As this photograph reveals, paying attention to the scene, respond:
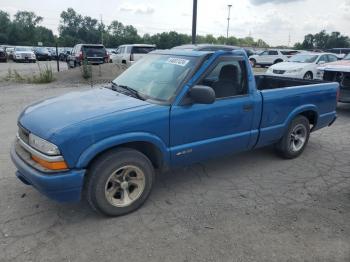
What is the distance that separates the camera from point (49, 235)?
3230 millimetres

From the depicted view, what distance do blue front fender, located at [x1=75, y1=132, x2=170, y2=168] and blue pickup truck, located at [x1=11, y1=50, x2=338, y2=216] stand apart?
1 cm

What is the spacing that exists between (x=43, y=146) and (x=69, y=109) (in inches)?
22.4

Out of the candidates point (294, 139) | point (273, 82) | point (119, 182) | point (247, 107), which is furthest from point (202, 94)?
point (273, 82)

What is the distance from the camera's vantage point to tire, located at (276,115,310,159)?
5188mm

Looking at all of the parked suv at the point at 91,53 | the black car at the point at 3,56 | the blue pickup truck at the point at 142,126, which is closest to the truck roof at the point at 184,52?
the blue pickup truck at the point at 142,126

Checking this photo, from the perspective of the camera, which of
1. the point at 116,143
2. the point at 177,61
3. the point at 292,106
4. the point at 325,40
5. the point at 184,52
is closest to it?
the point at 116,143

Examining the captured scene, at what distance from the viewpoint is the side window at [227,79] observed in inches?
161

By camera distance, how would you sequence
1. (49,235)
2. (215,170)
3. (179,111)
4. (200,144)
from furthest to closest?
(215,170) → (200,144) → (179,111) → (49,235)

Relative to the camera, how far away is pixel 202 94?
3547 mm

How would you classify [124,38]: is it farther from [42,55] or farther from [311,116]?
[311,116]

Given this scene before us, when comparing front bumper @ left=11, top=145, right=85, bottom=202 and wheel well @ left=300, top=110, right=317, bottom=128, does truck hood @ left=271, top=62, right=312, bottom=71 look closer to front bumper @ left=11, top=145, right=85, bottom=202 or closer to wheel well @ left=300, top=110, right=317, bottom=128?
wheel well @ left=300, top=110, right=317, bottom=128

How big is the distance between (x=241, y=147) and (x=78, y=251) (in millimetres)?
2535

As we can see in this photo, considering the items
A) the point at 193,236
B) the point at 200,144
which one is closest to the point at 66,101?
the point at 200,144

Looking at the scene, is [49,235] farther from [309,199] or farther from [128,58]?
[128,58]
